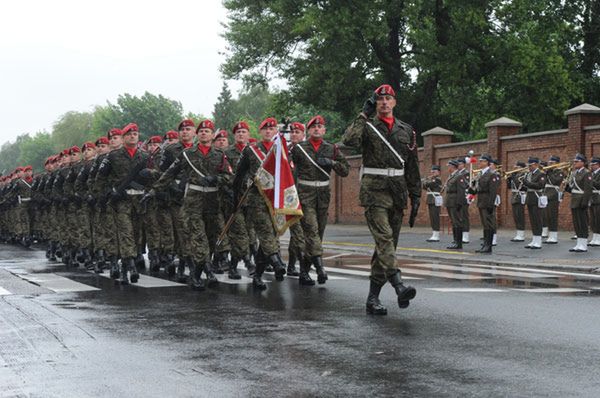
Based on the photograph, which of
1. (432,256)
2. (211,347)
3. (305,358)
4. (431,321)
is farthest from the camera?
(432,256)

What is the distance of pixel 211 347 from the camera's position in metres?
7.10

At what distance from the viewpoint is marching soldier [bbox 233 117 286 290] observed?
38.5ft

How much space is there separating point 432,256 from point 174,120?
97632mm

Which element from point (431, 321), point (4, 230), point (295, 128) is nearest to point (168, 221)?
point (295, 128)

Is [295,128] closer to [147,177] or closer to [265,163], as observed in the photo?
[265,163]

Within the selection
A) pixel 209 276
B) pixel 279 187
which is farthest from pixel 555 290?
pixel 209 276

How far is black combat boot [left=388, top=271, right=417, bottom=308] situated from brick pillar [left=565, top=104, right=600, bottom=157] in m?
18.0

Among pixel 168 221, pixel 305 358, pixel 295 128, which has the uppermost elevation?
pixel 295 128

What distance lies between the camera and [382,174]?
29.8 feet

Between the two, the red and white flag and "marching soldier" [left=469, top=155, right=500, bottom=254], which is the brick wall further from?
the red and white flag

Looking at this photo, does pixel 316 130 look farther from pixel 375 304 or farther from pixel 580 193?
pixel 580 193

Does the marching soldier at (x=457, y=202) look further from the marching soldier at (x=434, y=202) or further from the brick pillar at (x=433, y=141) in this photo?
the brick pillar at (x=433, y=141)

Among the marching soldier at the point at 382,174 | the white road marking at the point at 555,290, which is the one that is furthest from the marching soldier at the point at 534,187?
the marching soldier at the point at 382,174

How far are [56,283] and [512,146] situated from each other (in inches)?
741
